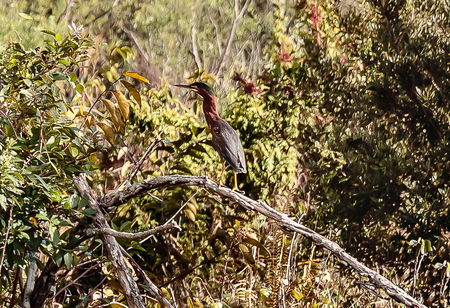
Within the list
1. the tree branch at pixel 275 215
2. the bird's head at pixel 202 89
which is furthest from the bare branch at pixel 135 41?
the tree branch at pixel 275 215

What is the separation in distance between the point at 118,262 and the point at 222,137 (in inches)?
31.7

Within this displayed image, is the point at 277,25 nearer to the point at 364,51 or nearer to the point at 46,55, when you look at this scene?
the point at 364,51

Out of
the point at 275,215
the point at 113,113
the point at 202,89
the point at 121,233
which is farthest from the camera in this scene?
the point at 202,89

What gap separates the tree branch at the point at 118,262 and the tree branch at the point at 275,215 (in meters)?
0.14

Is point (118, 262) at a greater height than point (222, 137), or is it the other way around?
point (222, 137)

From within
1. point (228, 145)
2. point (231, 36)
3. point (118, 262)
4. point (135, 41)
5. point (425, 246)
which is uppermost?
point (231, 36)

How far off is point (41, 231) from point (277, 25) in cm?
277

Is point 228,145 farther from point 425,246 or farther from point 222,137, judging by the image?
point 425,246

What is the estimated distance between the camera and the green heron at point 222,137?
98.7 inches

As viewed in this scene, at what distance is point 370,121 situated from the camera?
3168 millimetres

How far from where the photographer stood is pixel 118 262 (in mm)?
2031

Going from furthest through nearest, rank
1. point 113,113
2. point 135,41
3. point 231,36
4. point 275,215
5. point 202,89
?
1. point 231,36
2. point 135,41
3. point 202,89
4. point 275,215
5. point 113,113

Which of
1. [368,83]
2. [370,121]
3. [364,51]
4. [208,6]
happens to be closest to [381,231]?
[370,121]

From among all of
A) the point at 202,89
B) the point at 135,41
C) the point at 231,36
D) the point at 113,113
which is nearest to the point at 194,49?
the point at 231,36
